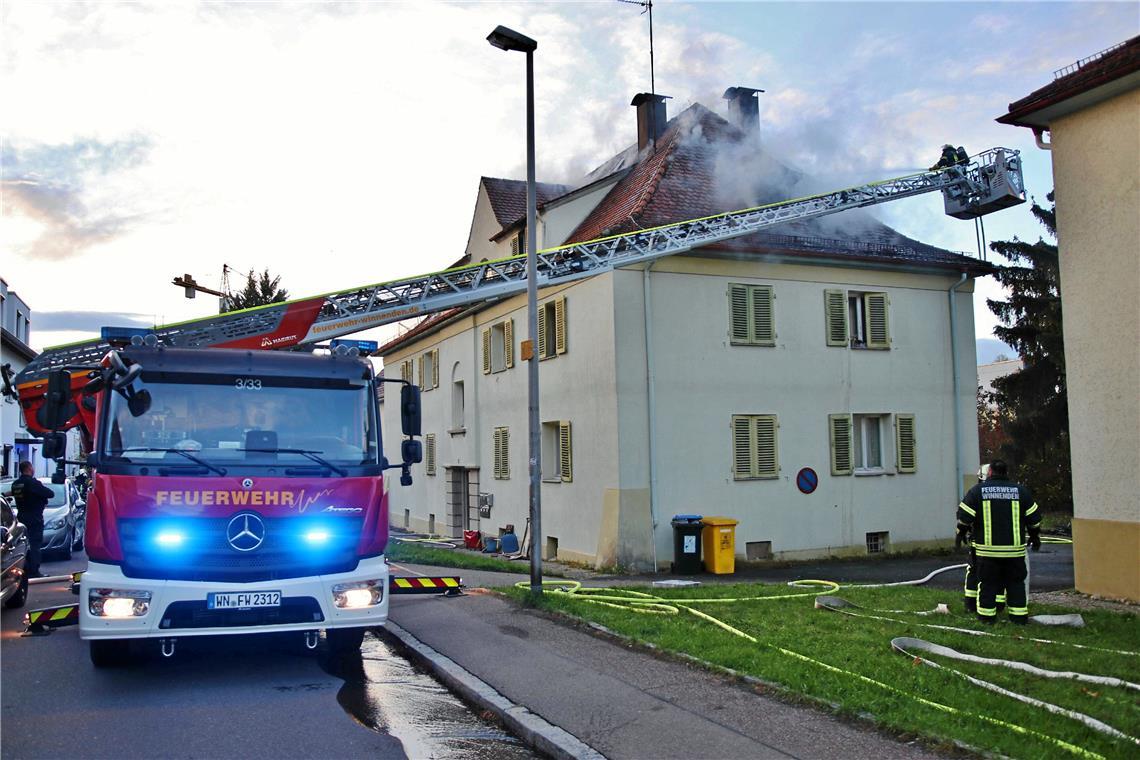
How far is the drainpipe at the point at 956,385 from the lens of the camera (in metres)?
20.3

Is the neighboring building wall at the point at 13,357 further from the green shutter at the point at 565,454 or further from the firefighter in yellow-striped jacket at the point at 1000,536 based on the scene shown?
the firefighter in yellow-striped jacket at the point at 1000,536

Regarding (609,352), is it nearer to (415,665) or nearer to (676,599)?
(676,599)

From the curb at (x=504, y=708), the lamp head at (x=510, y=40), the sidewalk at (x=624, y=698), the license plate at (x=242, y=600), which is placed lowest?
the curb at (x=504, y=708)

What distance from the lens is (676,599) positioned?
11.3 metres

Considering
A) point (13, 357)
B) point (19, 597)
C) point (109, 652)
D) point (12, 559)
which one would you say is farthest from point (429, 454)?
point (13, 357)

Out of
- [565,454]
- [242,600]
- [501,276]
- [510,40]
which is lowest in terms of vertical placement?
[242,600]

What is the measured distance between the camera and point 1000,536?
9.49 metres

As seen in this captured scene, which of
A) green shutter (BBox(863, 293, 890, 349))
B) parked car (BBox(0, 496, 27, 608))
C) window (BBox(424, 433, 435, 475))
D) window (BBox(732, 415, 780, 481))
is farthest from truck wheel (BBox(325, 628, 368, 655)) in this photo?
window (BBox(424, 433, 435, 475))

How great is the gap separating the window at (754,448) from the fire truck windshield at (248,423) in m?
10.9

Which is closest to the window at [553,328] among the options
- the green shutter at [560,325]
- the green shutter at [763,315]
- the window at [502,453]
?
the green shutter at [560,325]

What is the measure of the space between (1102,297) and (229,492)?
34.5 feet

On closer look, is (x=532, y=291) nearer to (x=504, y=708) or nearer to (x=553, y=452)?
(x=504, y=708)

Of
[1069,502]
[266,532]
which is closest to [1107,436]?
[266,532]

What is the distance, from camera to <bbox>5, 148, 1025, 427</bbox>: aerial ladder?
37.9ft
